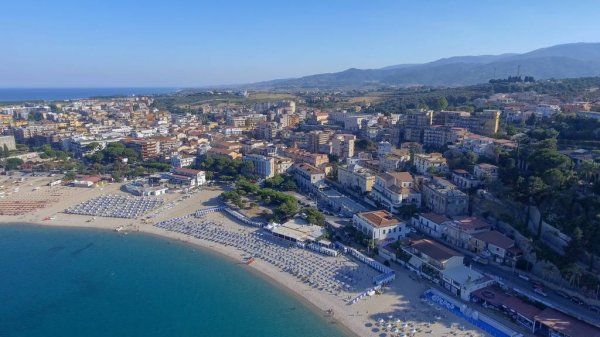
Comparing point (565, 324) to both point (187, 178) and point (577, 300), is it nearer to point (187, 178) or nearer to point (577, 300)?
point (577, 300)

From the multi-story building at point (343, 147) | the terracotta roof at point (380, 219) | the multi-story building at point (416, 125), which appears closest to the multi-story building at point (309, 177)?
the multi-story building at point (343, 147)

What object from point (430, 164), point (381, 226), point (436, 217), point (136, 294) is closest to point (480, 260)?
point (436, 217)

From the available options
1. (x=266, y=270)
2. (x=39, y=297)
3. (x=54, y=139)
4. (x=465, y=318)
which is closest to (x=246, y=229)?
(x=266, y=270)

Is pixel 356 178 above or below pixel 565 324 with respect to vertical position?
above

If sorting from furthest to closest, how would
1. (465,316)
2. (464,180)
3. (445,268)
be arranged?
(464,180) → (445,268) → (465,316)

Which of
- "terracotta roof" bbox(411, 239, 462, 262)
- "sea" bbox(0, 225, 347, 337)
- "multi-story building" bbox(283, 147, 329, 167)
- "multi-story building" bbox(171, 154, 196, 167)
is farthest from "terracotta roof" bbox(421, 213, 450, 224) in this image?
"multi-story building" bbox(171, 154, 196, 167)

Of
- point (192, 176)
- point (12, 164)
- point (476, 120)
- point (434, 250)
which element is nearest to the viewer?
point (434, 250)

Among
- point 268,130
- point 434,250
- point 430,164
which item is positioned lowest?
point 434,250

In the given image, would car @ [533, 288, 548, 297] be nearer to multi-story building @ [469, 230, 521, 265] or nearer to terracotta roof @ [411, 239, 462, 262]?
multi-story building @ [469, 230, 521, 265]
